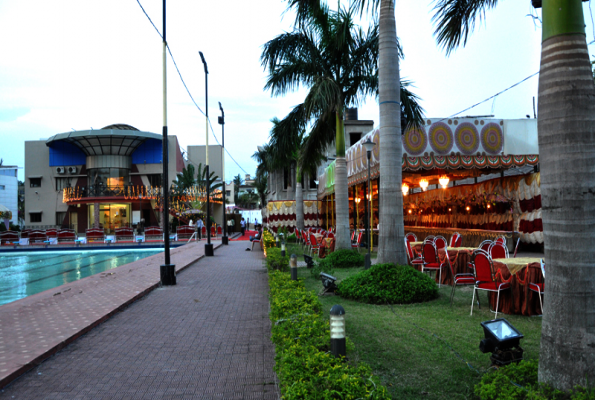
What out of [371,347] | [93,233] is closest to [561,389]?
[371,347]

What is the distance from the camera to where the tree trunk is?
27.7ft

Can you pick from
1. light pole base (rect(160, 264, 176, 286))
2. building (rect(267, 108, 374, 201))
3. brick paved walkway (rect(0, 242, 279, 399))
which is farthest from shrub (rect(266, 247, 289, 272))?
building (rect(267, 108, 374, 201))

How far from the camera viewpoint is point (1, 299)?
11.4m

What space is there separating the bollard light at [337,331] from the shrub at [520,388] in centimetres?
109

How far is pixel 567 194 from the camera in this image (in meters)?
3.04

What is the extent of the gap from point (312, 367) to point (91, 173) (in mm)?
49133

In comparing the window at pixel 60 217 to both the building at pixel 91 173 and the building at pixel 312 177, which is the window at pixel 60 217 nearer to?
the building at pixel 91 173

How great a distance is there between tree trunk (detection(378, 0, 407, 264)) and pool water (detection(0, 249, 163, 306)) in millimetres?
9463

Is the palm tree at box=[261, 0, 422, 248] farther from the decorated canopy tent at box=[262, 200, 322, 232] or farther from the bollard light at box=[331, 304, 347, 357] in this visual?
the decorated canopy tent at box=[262, 200, 322, 232]

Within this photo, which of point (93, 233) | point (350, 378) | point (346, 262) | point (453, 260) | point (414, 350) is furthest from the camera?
point (93, 233)

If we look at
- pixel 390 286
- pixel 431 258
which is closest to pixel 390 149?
pixel 390 286

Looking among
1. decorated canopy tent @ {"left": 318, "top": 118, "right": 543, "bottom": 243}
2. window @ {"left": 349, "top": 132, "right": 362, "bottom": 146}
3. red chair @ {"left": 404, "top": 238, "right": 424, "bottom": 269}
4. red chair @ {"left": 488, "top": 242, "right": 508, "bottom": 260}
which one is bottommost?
red chair @ {"left": 404, "top": 238, "right": 424, "bottom": 269}

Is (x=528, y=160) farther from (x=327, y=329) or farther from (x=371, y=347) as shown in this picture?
(x=327, y=329)

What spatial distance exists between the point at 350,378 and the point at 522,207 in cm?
1486
